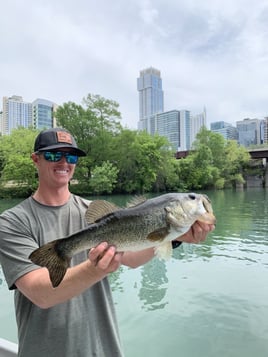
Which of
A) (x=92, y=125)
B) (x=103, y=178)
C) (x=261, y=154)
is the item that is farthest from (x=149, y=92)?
(x=103, y=178)

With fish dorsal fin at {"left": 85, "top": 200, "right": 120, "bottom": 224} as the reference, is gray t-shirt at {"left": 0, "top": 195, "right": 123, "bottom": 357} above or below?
below

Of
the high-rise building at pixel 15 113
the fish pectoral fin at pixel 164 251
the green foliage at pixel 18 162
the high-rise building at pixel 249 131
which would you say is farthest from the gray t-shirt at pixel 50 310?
the high-rise building at pixel 249 131

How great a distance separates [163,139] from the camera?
4512 cm

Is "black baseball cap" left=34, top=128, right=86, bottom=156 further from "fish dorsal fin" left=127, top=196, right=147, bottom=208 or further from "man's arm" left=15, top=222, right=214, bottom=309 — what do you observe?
"man's arm" left=15, top=222, right=214, bottom=309

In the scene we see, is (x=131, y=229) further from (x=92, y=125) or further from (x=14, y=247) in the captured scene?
(x=92, y=125)

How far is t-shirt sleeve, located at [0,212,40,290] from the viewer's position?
62.3 inches

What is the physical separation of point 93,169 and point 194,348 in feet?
121

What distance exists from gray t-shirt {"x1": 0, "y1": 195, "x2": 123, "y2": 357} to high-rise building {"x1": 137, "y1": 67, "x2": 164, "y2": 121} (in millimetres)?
152170

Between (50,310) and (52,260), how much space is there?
328 millimetres

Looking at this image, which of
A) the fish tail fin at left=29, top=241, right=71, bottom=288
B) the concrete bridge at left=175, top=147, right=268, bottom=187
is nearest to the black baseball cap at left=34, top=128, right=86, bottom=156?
the fish tail fin at left=29, top=241, right=71, bottom=288

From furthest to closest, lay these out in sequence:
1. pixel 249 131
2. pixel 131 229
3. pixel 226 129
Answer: pixel 226 129, pixel 249 131, pixel 131 229

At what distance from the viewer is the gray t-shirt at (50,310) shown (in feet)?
5.32

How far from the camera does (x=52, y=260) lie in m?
1.53

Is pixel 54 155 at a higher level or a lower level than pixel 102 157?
lower
